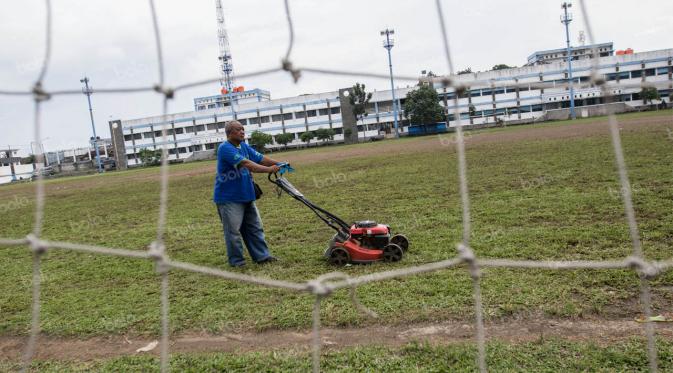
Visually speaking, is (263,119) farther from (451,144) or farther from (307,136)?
(451,144)

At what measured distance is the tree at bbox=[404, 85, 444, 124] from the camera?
4716cm

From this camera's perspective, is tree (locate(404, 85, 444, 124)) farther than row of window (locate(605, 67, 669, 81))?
Yes

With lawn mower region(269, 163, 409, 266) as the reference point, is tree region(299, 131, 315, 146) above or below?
above

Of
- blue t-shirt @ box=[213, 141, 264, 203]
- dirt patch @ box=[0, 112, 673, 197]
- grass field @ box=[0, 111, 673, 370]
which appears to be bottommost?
grass field @ box=[0, 111, 673, 370]

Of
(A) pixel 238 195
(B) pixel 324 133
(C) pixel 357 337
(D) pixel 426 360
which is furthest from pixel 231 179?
(B) pixel 324 133

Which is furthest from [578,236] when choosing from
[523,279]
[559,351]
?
[559,351]

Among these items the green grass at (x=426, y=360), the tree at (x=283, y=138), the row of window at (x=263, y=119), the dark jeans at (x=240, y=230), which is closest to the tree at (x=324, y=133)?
the tree at (x=283, y=138)

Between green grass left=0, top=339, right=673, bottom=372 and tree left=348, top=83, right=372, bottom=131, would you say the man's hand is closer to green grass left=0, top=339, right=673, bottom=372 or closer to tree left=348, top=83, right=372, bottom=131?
green grass left=0, top=339, right=673, bottom=372

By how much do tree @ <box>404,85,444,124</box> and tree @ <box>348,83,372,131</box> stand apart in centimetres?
669

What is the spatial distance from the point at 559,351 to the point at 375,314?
1255mm

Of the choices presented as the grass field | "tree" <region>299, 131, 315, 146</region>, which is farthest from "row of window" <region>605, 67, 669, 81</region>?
the grass field

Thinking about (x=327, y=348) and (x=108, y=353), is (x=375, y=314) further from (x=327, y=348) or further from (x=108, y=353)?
(x=108, y=353)

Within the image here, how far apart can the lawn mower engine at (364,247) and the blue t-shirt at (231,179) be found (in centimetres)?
109

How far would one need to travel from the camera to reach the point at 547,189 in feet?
26.6
